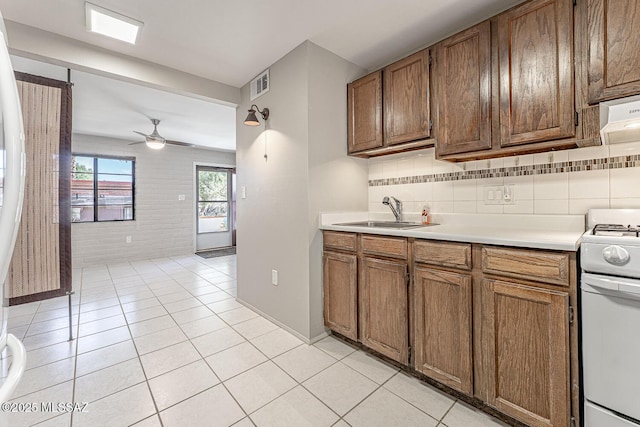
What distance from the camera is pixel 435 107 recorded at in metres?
1.90

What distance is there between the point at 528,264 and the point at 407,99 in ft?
4.53

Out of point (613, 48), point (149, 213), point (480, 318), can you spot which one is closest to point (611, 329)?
point (480, 318)

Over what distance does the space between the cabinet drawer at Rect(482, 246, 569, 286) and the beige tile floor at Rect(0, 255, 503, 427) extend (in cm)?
80

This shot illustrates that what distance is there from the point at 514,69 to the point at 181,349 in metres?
2.94

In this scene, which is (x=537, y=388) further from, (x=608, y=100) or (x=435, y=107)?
(x=435, y=107)

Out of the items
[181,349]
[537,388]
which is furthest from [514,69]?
[181,349]

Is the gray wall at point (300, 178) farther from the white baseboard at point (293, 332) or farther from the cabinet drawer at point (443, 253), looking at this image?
the cabinet drawer at point (443, 253)

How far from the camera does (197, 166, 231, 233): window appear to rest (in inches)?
254

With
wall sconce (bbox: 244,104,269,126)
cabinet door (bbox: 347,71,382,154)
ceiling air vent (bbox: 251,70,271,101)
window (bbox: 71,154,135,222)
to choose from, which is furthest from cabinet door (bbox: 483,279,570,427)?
window (bbox: 71,154,135,222)

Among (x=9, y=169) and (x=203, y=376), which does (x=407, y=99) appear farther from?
(x=203, y=376)

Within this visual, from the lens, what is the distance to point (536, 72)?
1501mm

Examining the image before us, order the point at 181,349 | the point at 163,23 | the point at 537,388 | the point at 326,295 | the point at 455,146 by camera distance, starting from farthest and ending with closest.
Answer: the point at 326,295 → the point at 181,349 → the point at 163,23 → the point at 455,146 → the point at 537,388

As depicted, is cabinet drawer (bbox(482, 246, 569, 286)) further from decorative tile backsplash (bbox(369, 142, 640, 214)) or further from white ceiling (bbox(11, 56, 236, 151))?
white ceiling (bbox(11, 56, 236, 151))

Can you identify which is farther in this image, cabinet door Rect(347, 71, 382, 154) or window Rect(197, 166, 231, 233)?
window Rect(197, 166, 231, 233)
